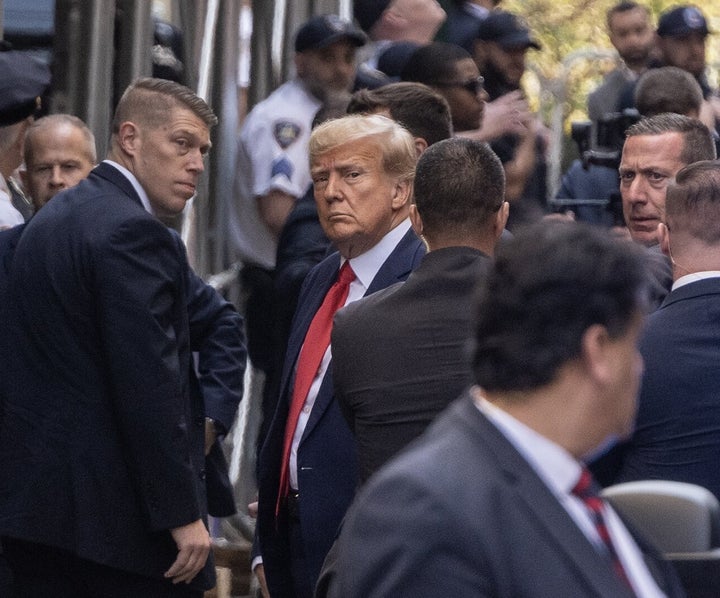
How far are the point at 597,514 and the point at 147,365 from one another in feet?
7.70

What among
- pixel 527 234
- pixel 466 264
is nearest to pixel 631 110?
pixel 466 264

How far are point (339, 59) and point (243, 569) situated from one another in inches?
91.5

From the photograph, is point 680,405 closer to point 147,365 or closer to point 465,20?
point 147,365

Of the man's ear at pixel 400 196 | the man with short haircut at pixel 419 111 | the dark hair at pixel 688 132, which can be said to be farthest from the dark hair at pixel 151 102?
the dark hair at pixel 688 132

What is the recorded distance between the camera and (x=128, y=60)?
25.7 feet

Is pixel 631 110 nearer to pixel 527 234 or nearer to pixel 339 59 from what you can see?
pixel 339 59

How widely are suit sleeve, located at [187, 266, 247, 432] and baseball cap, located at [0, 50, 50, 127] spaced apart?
0.81 m

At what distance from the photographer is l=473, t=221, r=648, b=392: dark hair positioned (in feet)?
7.45

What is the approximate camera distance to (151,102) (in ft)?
16.2

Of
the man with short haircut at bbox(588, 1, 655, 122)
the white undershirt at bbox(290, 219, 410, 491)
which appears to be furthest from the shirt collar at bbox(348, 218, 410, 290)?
the man with short haircut at bbox(588, 1, 655, 122)

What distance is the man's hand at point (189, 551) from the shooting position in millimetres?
4613

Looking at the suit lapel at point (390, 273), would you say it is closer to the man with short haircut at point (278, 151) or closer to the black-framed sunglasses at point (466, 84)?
Result: the black-framed sunglasses at point (466, 84)

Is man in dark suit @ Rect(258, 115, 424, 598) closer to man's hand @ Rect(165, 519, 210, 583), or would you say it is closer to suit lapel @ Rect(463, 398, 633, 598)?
man's hand @ Rect(165, 519, 210, 583)

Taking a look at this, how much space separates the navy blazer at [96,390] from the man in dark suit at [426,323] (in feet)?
2.59
